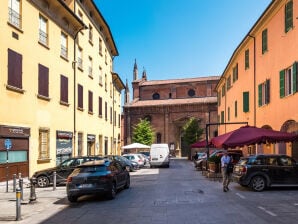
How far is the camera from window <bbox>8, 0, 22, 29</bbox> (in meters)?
19.1

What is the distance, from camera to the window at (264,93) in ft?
77.1

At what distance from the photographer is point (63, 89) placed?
2595 centimetres

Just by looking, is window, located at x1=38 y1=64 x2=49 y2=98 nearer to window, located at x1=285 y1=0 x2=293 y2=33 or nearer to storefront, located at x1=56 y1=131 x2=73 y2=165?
storefront, located at x1=56 y1=131 x2=73 y2=165

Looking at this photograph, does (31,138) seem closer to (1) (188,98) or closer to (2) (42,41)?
(2) (42,41)

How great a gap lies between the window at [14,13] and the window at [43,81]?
3.06m

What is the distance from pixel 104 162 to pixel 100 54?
24436 mm

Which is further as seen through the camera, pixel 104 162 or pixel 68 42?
pixel 68 42

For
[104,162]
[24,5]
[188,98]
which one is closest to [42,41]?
[24,5]

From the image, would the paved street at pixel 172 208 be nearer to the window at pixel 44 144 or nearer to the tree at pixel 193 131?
the window at pixel 44 144

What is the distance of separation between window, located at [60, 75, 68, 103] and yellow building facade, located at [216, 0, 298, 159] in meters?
13.3

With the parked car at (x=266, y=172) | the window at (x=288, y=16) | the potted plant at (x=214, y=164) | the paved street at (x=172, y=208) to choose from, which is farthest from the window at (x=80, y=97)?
the parked car at (x=266, y=172)

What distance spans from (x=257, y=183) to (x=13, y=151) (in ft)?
38.8

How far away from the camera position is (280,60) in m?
21.1

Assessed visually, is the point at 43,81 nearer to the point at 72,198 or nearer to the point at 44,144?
the point at 44,144
